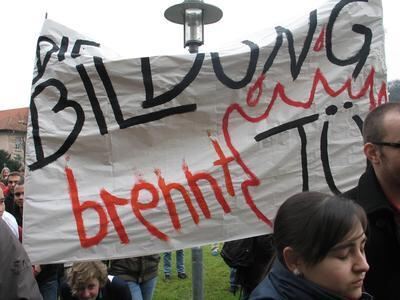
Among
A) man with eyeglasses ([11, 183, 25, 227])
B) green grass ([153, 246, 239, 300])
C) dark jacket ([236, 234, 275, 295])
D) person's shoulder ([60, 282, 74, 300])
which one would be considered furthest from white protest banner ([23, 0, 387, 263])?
green grass ([153, 246, 239, 300])

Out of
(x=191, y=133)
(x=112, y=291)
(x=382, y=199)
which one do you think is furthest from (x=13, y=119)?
(x=382, y=199)

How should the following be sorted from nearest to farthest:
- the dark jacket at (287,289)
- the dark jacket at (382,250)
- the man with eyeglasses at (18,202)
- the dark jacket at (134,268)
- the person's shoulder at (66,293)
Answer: the dark jacket at (287,289), the dark jacket at (382,250), the person's shoulder at (66,293), the dark jacket at (134,268), the man with eyeglasses at (18,202)

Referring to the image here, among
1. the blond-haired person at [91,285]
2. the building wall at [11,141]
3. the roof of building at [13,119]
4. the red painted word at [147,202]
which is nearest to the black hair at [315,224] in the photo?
the red painted word at [147,202]

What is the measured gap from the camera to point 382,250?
1.63 meters

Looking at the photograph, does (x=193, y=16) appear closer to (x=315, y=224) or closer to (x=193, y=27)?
(x=193, y=27)

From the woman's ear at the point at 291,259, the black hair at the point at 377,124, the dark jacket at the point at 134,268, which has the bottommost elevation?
the dark jacket at the point at 134,268

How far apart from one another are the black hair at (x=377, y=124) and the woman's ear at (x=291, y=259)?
0.69m

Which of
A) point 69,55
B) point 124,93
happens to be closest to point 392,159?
point 124,93

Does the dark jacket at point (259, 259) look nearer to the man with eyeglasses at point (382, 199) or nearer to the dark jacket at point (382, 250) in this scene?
the man with eyeglasses at point (382, 199)

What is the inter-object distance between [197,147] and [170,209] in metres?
0.40

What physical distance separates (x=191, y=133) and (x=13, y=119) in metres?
64.3

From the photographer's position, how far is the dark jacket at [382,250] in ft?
5.25

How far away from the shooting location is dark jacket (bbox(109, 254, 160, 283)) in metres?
3.57

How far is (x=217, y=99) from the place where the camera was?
2.74m
